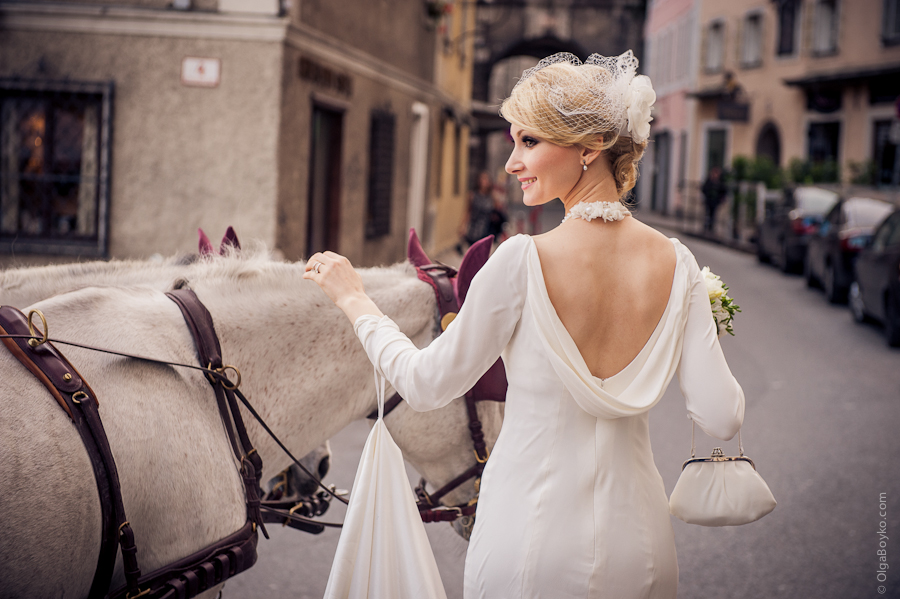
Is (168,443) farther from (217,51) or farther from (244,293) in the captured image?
(217,51)

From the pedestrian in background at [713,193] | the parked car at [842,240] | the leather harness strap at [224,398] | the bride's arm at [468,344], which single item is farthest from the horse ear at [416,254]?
the pedestrian in background at [713,193]

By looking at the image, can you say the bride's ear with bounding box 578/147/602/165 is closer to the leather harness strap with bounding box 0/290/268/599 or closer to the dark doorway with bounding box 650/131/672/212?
the leather harness strap with bounding box 0/290/268/599

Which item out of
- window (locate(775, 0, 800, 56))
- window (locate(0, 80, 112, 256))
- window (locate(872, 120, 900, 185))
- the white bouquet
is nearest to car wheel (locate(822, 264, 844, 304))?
window (locate(872, 120, 900, 185))

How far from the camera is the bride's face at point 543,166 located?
1.92m

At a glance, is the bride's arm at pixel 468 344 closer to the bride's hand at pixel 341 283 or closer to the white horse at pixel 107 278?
the bride's hand at pixel 341 283

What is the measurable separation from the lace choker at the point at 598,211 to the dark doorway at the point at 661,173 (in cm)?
A: 3594

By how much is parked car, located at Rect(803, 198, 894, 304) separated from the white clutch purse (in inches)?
452

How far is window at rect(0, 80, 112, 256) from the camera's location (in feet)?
27.8

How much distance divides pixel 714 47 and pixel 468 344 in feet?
110

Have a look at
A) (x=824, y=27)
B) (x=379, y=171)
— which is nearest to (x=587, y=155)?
(x=379, y=171)

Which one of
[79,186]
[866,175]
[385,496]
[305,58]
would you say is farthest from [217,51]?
[866,175]

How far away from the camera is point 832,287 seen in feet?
43.0

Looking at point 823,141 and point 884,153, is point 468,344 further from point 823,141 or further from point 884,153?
point 823,141

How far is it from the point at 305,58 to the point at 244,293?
23.7 feet
